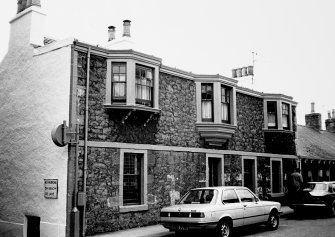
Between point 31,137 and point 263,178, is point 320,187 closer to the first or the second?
point 263,178

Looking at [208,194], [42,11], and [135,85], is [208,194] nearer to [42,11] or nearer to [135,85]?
[135,85]

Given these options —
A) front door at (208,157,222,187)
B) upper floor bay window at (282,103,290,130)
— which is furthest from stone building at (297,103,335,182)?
front door at (208,157,222,187)

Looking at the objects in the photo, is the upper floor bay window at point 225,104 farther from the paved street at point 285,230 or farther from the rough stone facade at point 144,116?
the paved street at point 285,230

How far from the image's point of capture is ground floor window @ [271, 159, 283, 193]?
20.8 metres

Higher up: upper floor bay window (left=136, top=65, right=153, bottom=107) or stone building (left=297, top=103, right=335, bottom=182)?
upper floor bay window (left=136, top=65, right=153, bottom=107)

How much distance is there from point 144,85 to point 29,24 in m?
4.79

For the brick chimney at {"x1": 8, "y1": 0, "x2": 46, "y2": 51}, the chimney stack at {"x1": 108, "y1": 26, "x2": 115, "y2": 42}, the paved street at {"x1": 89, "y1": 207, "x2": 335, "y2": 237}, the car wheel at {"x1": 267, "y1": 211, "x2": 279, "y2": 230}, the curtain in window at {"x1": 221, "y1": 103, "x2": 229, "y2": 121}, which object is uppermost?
the chimney stack at {"x1": 108, "y1": 26, "x2": 115, "y2": 42}

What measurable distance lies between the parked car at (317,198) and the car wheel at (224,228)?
6.34 m

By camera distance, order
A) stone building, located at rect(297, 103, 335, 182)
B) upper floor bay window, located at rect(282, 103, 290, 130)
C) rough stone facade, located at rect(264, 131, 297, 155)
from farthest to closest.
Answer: stone building, located at rect(297, 103, 335, 182) → upper floor bay window, located at rect(282, 103, 290, 130) → rough stone facade, located at rect(264, 131, 297, 155)

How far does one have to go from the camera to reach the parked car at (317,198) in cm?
1591

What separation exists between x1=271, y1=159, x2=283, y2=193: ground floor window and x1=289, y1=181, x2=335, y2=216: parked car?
3992 millimetres

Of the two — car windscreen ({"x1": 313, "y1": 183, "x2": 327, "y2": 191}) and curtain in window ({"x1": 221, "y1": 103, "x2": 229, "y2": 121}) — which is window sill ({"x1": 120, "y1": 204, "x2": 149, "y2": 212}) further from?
car windscreen ({"x1": 313, "y1": 183, "x2": 327, "y2": 191})

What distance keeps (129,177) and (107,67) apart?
13.4 ft

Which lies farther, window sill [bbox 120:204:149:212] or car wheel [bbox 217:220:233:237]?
window sill [bbox 120:204:149:212]
